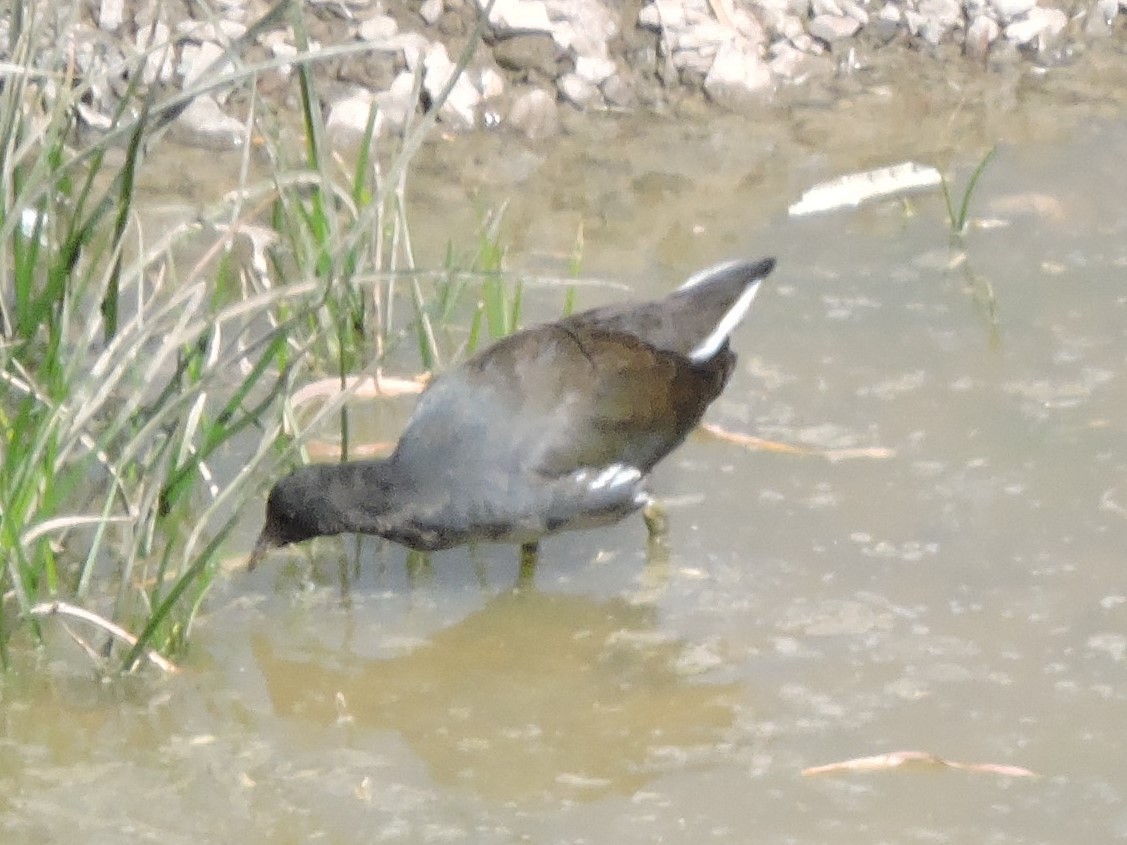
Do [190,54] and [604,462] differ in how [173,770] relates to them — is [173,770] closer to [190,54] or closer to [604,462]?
[604,462]

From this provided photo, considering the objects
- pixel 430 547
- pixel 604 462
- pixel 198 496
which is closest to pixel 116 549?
pixel 198 496

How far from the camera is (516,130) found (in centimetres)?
561

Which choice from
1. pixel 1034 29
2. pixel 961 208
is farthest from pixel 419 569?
pixel 1034 29

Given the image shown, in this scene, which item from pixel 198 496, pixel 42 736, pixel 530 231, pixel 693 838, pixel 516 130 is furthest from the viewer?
pixel 516 130

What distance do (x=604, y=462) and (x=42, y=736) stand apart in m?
1.22

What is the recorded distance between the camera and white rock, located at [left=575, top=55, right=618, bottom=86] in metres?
5.76

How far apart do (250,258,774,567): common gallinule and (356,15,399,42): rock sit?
7.24ft

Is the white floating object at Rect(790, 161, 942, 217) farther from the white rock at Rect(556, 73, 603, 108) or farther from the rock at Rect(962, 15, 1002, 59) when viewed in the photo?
the rock at Rect(962, 15, 1002, 59)

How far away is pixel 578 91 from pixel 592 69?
10 cm

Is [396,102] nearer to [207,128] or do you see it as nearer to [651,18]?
[207,128]

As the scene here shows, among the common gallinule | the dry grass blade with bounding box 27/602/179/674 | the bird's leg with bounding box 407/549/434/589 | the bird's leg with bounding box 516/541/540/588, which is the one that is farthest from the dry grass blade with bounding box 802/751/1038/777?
the dry grass blade with bounding box 27/602/179/674

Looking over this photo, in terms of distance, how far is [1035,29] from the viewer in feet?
20.0

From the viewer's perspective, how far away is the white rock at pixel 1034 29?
610cm

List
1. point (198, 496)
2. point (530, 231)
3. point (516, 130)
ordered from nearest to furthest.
→ 1. point (198, 496)
2. point (530, 231)
3. point (516, 130)
